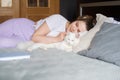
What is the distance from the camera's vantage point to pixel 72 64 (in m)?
1.58

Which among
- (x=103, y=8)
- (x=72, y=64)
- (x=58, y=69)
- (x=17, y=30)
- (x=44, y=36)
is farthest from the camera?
(x=103, y=8)

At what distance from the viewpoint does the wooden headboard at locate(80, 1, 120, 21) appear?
2830mm

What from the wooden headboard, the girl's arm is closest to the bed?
the girl's arm

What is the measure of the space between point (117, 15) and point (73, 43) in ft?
3.03

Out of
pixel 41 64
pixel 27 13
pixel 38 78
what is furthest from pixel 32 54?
pixel 27 13

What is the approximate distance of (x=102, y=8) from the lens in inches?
122

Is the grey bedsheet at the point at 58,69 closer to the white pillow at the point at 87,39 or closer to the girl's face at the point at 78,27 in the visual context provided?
the white pillow at the point at 87,39

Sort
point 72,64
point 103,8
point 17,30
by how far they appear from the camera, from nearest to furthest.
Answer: point 72,64
point 17,30
point 103,8

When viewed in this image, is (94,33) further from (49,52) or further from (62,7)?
(62,7)

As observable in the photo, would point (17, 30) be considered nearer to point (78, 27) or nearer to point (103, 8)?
point (78, 27)

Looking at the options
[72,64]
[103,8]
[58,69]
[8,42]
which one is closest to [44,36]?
[8,42]

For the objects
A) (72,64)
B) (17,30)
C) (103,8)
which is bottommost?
(72,64)

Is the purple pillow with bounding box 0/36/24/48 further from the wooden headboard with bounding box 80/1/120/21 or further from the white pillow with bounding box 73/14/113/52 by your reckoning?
A: the wooden headboard with bounding box 80/1/120/21

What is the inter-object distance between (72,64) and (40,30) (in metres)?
0.75
